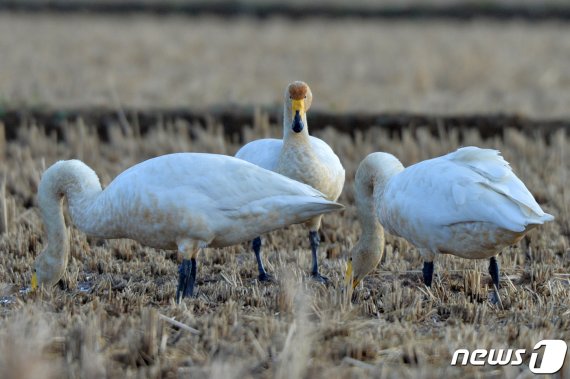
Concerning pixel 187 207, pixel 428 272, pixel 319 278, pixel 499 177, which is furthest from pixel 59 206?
pixel 499 177

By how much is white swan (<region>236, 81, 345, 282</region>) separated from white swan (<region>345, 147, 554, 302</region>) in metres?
0.63

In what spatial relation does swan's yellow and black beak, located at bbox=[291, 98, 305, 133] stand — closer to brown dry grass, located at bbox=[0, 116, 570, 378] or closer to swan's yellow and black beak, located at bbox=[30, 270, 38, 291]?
brown dry grass, located at bbox=[0, 116, 570, 378]

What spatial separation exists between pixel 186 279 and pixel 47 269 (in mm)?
908

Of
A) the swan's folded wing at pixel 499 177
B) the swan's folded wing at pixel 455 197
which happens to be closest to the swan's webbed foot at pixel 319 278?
the swan's folded wing at pixel 455 197

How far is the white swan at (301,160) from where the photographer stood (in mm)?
6965

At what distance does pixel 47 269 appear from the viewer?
20.3 feet

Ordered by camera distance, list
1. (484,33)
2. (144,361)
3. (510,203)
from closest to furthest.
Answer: (144,361) < (510,203) < (484,33)

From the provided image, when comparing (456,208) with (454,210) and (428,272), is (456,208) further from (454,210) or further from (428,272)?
(428,272)

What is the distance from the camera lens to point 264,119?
11.6 meters

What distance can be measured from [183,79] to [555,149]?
7225 mm

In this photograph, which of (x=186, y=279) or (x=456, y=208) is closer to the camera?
(x=456, y=208)

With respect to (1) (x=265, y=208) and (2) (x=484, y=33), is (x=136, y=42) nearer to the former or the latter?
(2) (x=484, y=33)

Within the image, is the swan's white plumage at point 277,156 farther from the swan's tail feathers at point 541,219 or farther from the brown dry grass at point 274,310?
the swan's tail feathers at point 541,219

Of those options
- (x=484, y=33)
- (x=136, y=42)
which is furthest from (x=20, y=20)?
(x=484, y=33)
